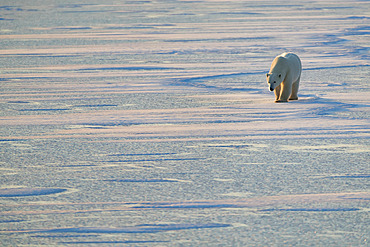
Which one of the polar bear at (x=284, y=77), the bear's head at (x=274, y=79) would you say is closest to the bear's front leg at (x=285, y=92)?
the polar bear at (x=284, y=77)

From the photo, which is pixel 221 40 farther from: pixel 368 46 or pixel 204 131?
pixel 204 131

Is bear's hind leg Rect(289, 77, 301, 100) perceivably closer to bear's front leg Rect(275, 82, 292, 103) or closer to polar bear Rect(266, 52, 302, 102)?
polar bear Rect(266, 52, 302, 102)

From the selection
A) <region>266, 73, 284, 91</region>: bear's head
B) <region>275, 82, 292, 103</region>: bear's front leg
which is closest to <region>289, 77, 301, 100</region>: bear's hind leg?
<region>275, 82, 292, 103</region>: bear's front leg

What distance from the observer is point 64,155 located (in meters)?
6.07

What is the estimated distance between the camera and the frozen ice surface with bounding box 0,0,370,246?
169 inches

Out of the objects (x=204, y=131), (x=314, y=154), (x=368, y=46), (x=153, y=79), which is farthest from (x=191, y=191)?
(x=368, y=46)

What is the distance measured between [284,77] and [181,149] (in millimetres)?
2480

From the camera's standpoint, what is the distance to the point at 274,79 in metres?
8.19

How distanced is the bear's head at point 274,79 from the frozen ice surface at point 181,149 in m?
0.24

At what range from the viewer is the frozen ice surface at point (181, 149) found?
4293 millimetres

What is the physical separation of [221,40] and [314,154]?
33.3 ft

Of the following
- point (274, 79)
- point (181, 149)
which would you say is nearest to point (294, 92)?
point (274, 79)

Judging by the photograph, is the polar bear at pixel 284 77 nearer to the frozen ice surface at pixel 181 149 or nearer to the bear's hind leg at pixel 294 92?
the bear's hind leg at pixel 294 92

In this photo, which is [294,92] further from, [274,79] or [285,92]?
[274,79]
